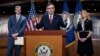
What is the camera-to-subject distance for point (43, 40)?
128 inches

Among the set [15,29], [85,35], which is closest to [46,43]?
[15,29]

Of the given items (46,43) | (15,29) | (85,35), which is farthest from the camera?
(85,35)

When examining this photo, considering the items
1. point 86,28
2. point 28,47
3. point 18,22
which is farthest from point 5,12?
point 28,47

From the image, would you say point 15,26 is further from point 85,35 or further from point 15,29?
point 85,35

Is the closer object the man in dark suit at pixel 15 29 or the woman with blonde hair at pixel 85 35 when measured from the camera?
the man in dark suit at pixel 15 29

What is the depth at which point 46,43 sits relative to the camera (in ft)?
10.7

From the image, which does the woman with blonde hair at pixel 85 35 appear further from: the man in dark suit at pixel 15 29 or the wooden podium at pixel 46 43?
the wooden podium at pixel 46 43

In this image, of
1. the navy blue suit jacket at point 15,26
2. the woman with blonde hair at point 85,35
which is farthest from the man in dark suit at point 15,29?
the woman with blonde hair at point 85,35

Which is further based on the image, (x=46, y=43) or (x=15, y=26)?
(x=15, y=26)

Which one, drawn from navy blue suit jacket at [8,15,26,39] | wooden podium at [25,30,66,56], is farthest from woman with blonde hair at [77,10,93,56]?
wooden podium at [25,30,66,56]

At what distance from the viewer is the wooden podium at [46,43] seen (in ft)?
10.6

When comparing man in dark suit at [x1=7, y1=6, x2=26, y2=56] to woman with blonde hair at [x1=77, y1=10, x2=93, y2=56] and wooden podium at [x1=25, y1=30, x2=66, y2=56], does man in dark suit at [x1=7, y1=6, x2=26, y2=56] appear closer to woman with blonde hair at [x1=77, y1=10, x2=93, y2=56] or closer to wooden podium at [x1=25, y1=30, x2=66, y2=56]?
woman with blonde hair at [x1=77, y1=10, x2=93, y2=56]

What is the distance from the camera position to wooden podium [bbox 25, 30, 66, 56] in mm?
3232

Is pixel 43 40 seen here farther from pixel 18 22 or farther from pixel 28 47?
pixel 18 22
